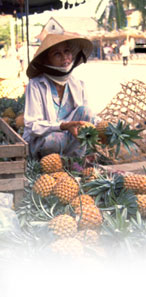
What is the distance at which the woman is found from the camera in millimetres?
3131

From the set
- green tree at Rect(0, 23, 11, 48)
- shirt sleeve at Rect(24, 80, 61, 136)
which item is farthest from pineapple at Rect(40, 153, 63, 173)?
green tree at Rect(0, 23, 11, 48)

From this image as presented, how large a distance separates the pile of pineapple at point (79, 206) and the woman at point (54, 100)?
389 millimetres

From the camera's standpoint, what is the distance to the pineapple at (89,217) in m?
2.05

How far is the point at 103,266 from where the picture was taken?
1.80 metres

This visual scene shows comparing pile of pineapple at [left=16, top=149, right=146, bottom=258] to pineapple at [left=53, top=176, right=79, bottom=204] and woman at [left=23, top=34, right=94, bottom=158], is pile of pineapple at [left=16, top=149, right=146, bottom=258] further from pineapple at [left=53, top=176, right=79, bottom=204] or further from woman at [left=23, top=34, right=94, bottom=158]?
woman at [left=23, top=34, right=94, bottom=158]

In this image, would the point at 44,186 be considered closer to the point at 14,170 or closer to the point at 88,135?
the point at 14,170

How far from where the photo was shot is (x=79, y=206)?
2.18 metres

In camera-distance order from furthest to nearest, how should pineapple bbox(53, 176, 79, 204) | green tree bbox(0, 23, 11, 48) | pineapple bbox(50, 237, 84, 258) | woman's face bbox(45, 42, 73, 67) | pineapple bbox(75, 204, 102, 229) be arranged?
green tree bbox(0, 23, 11, 48) → woman's face bbox(45, 42, 73, 67) → pineapple bbox(53, 176, 79, 204) → pineapple bbox(75, 204, 102, 229) → pineapple bbox(50, 237, 84, 258)

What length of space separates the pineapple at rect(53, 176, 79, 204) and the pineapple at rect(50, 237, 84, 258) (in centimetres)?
48

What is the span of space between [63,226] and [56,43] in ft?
5.63

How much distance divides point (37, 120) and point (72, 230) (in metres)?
1.36

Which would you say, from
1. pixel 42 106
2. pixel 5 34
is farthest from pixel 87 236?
pixel 5 34

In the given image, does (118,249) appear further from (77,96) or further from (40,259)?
(77,96)

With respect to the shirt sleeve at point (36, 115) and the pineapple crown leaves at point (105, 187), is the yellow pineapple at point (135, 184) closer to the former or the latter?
the pineapple crown leaves at point (105, 187)
